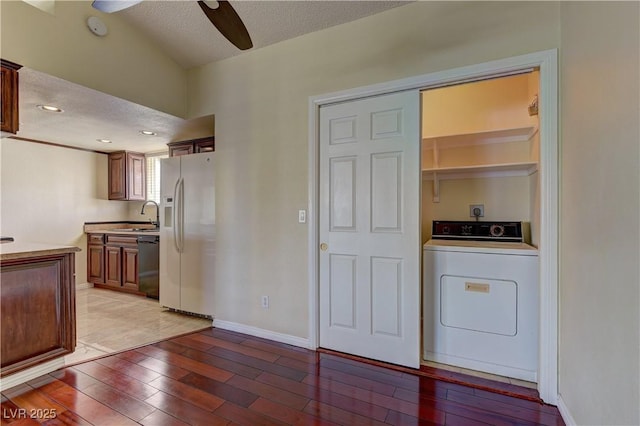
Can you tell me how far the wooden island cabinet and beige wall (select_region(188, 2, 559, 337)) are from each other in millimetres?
1228

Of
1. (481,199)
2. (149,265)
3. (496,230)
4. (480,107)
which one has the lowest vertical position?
(149,265)

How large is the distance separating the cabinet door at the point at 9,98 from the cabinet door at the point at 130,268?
2481mm

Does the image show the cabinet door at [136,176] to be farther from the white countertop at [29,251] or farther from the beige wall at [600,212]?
the beige wall at [600,212]

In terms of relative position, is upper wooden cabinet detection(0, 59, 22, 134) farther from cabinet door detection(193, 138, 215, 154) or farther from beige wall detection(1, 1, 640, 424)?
cabinet door detection(193, 138, 215, 154)

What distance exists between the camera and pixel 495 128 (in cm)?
274

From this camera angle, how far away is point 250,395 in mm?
1915

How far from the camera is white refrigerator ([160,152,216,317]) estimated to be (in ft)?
10.5

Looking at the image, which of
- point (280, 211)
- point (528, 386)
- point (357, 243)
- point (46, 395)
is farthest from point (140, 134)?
point (528, 386)

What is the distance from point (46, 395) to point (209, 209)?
187 cm

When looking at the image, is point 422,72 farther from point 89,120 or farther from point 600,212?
point 89,120

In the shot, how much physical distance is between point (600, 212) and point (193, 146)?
13.0 ft

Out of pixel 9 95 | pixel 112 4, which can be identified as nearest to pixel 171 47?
pixel 9 95

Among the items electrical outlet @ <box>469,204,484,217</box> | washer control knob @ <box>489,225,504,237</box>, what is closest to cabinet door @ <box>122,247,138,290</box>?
electrical outlet @ <box>469,204,484,217</box>

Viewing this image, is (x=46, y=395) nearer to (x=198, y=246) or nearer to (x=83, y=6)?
(x=198, y=246)
